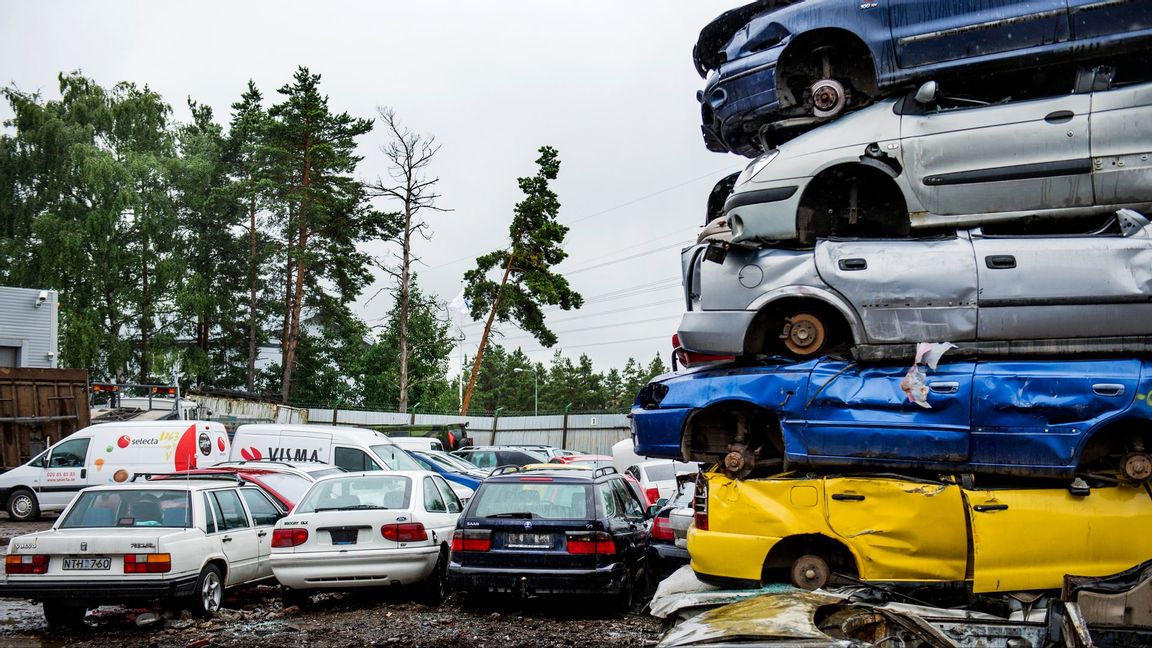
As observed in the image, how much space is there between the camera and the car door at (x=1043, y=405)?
6.37 m

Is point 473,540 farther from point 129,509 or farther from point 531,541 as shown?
point 129,509

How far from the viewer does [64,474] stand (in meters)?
18.1

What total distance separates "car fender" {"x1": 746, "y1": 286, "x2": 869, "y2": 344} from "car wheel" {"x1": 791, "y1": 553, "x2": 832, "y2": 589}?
5.35 feet

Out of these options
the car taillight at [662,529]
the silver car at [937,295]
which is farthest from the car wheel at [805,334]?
the car taillight at [662,529]

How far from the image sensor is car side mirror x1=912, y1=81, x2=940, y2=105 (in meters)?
7.28

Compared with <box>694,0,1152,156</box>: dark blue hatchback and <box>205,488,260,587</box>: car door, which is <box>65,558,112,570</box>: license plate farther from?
<box>694,0,1152,156</box>: dark blue hatchback

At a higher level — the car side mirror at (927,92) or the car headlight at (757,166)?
the car side mirror at (927,92)

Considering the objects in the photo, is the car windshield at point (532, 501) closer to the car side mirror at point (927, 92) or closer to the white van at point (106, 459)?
the car side mirror at point (927, 92)

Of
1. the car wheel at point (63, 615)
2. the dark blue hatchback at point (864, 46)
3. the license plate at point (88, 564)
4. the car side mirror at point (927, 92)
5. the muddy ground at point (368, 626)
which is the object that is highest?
the dark blue hatchback at point (864, 46)

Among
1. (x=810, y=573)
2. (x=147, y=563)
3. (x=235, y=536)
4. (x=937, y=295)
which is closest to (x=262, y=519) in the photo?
(x=235, y=536)

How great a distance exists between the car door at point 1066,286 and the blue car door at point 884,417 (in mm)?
535

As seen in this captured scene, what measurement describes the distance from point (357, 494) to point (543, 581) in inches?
96.5

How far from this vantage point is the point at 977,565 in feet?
20.9

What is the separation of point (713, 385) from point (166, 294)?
128ft
